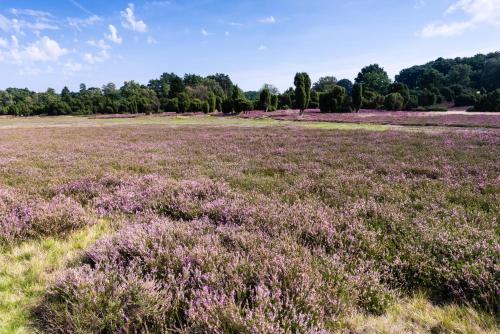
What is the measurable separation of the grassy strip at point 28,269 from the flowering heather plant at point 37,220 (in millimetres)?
225

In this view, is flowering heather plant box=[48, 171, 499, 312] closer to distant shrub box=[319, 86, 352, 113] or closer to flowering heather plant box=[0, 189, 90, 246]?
flowering heather plant box=[0, 189, 90, 246]

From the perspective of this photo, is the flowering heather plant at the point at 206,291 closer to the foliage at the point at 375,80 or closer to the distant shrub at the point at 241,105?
the distant shrub at the point at 241,105

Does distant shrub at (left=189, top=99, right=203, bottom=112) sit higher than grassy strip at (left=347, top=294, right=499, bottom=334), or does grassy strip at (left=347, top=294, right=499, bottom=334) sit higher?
distant shrub at (left=189, top=99, right=203, bottom=112)

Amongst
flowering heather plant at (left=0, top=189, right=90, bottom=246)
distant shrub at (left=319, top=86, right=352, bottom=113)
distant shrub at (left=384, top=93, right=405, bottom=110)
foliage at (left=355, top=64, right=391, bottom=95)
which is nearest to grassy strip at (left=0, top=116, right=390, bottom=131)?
distant shrub at (left=319, top=86, right=352, bottom=113)

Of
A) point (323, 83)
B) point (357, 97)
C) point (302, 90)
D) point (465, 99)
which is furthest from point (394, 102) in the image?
point (323, 83)

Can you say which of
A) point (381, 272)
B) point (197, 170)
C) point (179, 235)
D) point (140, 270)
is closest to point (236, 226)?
point (179, 235)

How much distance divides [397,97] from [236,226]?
75.6m

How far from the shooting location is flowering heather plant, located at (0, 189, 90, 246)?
14.0 feet

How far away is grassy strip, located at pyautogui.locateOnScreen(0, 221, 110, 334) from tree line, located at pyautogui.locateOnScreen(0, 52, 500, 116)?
53.0 meters

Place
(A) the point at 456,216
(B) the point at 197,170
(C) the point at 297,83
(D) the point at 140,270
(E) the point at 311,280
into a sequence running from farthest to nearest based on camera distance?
(C) the point at 297,83
(B) the point at 197,170
(A) the point at 456,216
(D) the point at 140,270
(E) the point at 311,280

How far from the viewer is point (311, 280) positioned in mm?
2701

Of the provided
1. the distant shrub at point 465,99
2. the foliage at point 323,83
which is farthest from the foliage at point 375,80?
the distant shrub at point 465,99

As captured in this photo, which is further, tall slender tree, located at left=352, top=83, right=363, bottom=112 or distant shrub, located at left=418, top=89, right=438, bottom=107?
distant shrub, located at left=418, top=89, right=438, bottom=107

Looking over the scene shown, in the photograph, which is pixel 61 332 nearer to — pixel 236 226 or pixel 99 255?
pixel 99 255
